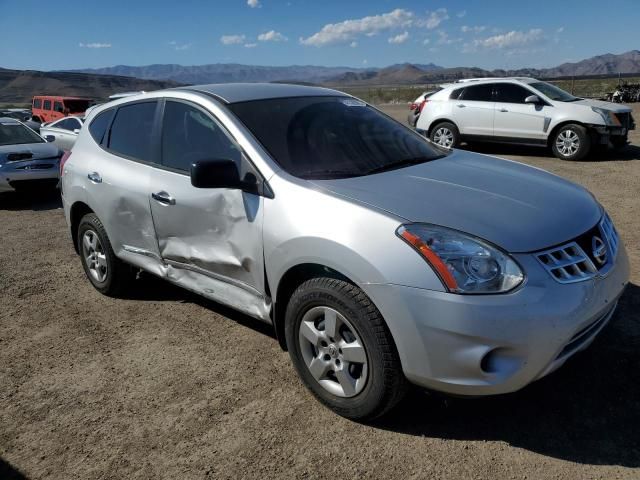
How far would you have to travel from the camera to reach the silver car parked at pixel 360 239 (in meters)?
2.30

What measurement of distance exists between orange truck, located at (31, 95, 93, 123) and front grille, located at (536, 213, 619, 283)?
24.1 m

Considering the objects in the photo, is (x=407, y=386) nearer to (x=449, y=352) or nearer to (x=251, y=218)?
(x=449, y=352)

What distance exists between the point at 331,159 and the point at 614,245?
166 centimetres

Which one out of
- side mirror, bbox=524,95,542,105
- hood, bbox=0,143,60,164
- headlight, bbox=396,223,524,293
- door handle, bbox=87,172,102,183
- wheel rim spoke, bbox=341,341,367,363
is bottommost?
wheel rim spoke, bbox=341,341,367,363

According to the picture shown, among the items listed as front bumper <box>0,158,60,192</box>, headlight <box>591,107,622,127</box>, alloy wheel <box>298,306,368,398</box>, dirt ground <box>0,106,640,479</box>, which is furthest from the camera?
headlight <box>591,107,622,127</box>

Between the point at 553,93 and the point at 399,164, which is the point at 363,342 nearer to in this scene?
the point at 399,164

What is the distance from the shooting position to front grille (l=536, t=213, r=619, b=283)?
7.79ft

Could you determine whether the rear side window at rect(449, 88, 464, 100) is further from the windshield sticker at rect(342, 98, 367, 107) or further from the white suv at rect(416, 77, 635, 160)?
the windshield sticker at rect(342, 98, 367, 107)

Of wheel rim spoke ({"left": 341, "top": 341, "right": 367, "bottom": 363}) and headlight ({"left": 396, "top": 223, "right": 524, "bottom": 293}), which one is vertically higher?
headlight ({"left": 396, "top": 223, "right": 524, "bottom": 293})

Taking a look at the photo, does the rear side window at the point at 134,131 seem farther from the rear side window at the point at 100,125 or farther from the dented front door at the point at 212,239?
the dented front door at the point at 212,239

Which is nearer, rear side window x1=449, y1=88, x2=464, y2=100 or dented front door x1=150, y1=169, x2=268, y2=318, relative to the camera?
dented front door x1=150, y1=169, x2=268, y2=318

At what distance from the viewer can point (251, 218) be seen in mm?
2990

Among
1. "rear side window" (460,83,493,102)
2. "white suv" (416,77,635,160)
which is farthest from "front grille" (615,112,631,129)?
"rear side window" (460,83,493,102)

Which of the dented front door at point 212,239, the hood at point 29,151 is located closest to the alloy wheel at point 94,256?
the dented front door at point 212,239
